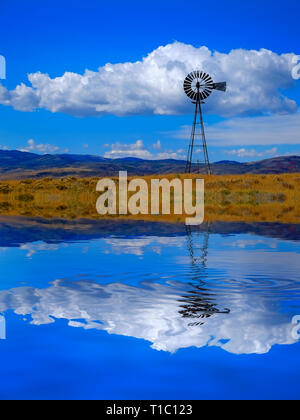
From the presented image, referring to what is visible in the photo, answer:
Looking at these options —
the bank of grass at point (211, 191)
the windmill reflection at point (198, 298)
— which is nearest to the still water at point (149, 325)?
the windmill reflection at point (198, 298)

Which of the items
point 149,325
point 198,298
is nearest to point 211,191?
point 198,298

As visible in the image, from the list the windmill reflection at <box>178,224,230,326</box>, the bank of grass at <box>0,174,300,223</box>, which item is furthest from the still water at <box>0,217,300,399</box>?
the bank of grass at <box>0,174,300,223</box>

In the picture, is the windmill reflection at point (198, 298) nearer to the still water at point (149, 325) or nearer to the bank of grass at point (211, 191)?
the still water at point (149, 325)

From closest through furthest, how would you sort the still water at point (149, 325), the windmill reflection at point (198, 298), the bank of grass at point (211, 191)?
the still water at point (149, 325) < the windmill reflection at point (198, 298) < the bank of grass at point (211, 191)

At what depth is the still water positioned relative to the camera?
5918 millimetres

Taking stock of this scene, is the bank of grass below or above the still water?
above

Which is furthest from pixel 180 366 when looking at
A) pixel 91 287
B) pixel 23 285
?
pixel 23 285

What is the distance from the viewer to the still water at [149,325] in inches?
233

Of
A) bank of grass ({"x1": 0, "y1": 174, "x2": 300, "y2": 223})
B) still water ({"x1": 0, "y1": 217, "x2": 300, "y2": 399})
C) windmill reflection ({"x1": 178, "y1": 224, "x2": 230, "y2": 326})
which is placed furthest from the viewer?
bank of grass ({"x1": 0, "y1": 174, "x2": 300, "y2": 223})

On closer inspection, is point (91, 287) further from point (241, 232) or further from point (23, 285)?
point (241, 232)

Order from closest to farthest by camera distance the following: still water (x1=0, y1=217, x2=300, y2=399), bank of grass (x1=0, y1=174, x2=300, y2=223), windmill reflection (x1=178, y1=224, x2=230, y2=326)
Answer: still water (x1=0, y1=217, x2=300, y2=399) < windmill reflection (x1=178, y1=224, x2=230, y2=326) < bank of grass (x1=0, y1=174, x2=300, y2=223)

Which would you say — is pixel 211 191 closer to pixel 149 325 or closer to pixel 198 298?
pixel 198 298

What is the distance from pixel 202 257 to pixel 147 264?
2129mm

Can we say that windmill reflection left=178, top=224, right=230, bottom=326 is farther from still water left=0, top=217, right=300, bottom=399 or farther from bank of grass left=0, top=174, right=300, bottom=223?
bank of grass left=0, top=174, right=300, bottom=223
